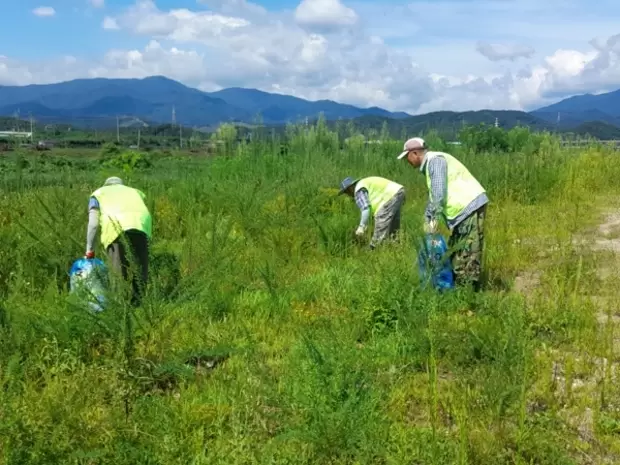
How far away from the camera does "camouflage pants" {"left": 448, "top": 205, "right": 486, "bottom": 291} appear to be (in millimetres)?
5680

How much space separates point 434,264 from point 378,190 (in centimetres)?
294

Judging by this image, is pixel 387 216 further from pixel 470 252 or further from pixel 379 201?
pixel 470 252

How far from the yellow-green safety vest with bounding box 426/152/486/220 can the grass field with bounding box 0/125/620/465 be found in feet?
1.46

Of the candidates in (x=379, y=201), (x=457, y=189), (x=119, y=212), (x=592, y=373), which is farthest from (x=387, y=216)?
(x=592, y=373)

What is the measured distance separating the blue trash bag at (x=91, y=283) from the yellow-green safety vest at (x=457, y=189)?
2.91 metres

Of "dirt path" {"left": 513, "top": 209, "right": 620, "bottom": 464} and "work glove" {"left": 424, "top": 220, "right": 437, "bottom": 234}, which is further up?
"work glove" {"left": 424, "top": 220, "right": 437, "bottom": 234}

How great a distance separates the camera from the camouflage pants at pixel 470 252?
5.68m

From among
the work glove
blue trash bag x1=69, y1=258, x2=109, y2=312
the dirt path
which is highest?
the work glove

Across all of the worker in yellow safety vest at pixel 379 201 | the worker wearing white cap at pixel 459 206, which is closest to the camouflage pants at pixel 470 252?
the worker wearing white cap at pixel 459 206

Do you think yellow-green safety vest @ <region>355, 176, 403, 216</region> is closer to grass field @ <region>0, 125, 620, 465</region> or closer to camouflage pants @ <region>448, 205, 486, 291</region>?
grass field @ <region>0, 125, 620, 465</region>

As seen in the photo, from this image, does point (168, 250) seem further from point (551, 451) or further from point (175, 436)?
point (551, 451)

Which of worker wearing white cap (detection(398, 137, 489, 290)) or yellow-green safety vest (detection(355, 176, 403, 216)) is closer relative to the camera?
worker wearing white cap (detection(398, 137, 489, 290))

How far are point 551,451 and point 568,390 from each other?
780 millimetres

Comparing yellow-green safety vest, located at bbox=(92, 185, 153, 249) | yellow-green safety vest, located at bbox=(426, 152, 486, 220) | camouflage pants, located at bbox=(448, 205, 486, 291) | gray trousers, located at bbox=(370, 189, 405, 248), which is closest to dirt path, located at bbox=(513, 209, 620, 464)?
camouflage pants, located at bbox=(448, 205, 486, 291)
